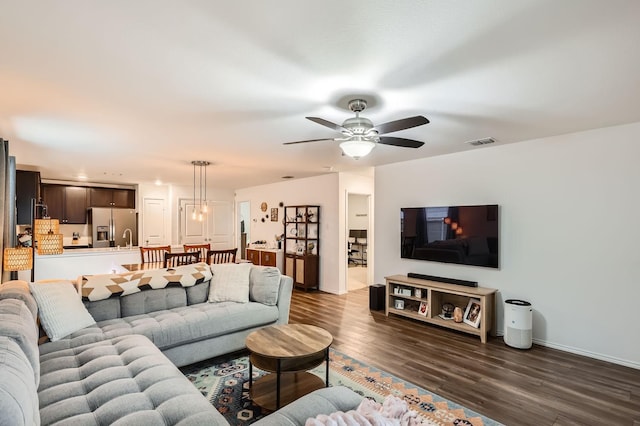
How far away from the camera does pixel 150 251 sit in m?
4.99

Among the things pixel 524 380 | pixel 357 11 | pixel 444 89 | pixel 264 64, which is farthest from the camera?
pixel 524 380

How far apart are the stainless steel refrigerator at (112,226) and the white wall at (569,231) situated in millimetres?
7396

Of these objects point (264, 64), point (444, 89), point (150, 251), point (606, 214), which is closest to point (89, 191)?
point (150, 251)

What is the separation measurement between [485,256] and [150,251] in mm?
4961

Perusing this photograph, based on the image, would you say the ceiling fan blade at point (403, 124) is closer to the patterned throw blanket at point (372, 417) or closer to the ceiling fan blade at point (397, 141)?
the ceiling fan blade at point (397, 141)

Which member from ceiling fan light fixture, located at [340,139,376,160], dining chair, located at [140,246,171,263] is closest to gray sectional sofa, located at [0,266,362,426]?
ceiling fan light fixture, located at [340,139,376,160]

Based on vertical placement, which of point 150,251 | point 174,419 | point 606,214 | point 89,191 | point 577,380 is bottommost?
point 577,380

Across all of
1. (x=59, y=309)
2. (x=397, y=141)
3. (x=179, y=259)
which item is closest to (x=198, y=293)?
(x=179, y=259)

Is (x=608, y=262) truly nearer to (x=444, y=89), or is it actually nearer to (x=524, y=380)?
(x=524, y=380)

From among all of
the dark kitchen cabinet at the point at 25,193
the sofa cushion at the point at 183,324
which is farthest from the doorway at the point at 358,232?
the dark kitchen cabinet at the point at 25,193

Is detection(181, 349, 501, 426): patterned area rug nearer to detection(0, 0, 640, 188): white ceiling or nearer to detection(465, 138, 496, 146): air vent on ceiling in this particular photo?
detection(0, 0, 640, 188): white ceiling

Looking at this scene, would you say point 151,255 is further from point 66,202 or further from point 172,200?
point 66,202

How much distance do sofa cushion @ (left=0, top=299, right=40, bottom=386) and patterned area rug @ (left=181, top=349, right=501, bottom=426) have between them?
3.95ft

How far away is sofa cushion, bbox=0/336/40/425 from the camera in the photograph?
104cm
